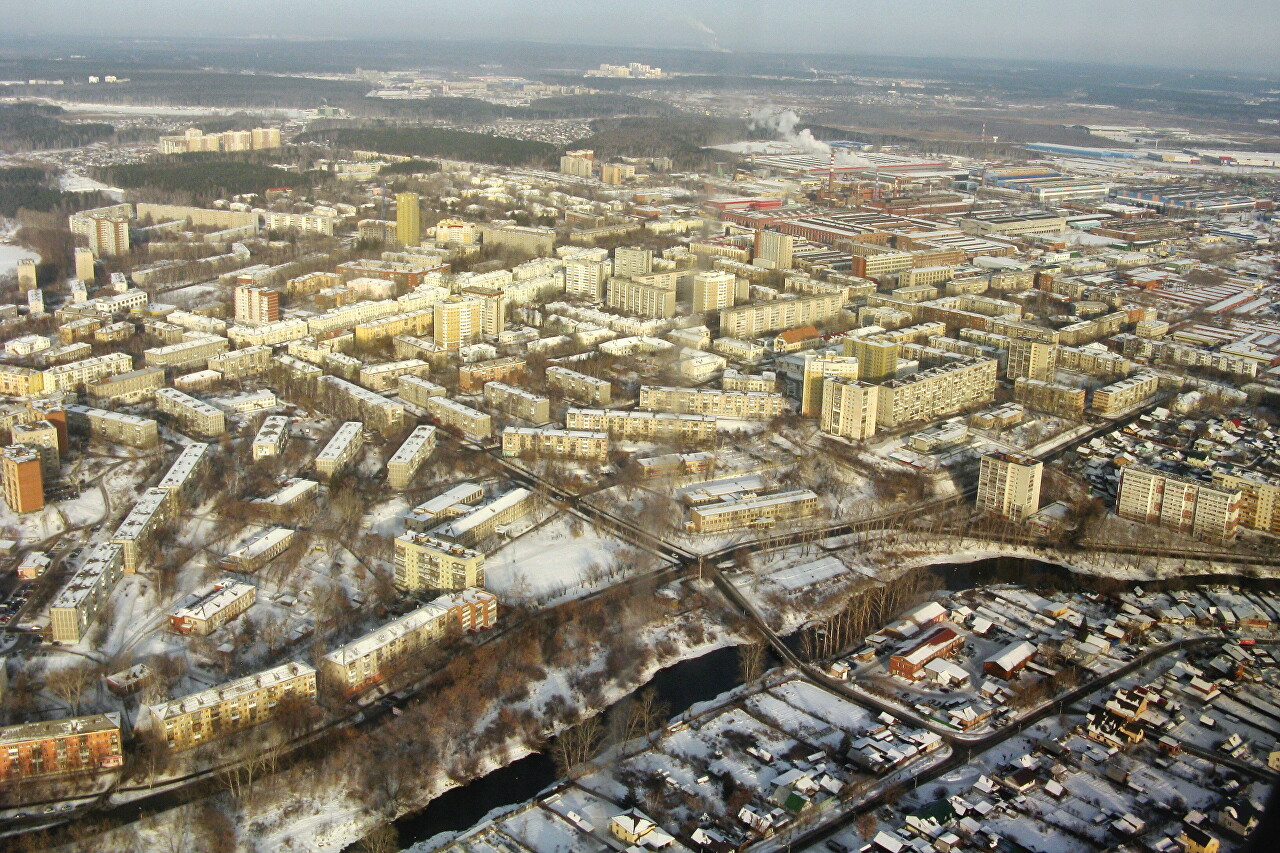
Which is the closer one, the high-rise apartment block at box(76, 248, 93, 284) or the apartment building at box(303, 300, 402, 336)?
the apartment building at box(303, 300, 402, 336)

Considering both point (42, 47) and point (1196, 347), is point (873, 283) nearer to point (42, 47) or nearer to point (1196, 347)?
point (1196, 347)

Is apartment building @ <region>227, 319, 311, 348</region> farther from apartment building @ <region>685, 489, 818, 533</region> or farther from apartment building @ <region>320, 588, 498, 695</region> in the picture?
apartment building @ <region>320, 588, 498, 695</region>

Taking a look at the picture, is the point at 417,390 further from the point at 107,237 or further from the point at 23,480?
the point at 107,237

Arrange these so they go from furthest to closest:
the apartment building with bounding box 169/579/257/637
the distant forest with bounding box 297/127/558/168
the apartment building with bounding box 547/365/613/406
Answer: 1. the distant forest with bounding box 297/127/558/168
2. the apartment building with bounding box 547/365/613/406
3. the apartment building with bounding box 169/579/257/637

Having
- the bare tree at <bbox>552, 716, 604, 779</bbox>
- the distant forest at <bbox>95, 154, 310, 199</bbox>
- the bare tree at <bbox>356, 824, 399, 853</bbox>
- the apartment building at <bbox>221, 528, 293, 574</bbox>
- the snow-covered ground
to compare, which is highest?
the distant forest at <bbox>95, 154, 310, 199</bbox>

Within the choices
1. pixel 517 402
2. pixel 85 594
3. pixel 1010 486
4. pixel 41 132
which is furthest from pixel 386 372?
pixel 41 132

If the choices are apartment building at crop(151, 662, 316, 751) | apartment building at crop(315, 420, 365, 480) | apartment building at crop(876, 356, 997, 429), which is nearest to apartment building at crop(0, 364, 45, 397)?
apartment building at crop(315, 420, 365, 480)
